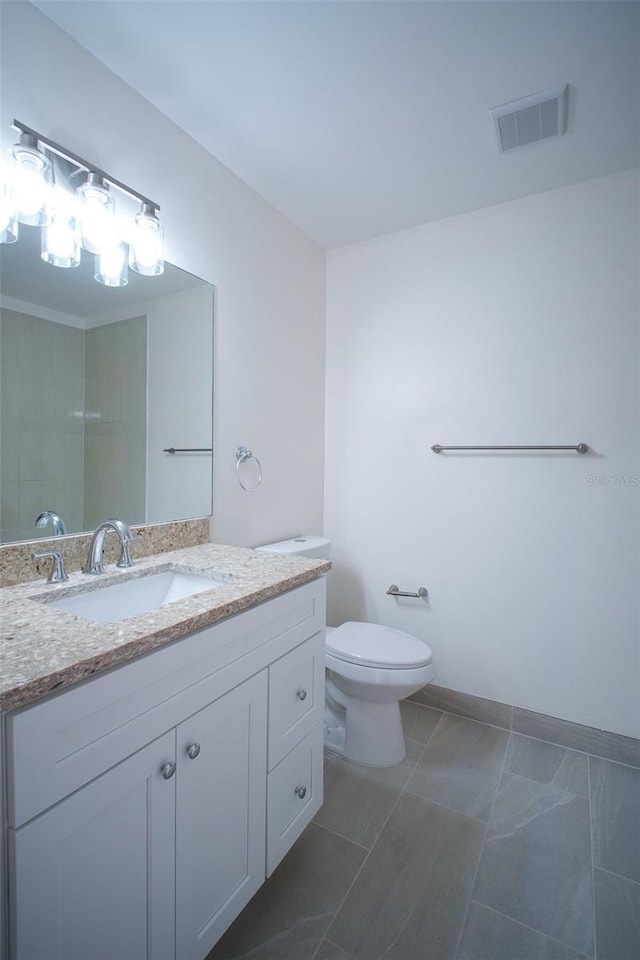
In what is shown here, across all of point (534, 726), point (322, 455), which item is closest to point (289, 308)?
point (322, 455)

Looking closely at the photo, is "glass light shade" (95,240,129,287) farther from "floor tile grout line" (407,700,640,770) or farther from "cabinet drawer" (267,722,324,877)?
"floor tile grout line" (407,700,640,770)

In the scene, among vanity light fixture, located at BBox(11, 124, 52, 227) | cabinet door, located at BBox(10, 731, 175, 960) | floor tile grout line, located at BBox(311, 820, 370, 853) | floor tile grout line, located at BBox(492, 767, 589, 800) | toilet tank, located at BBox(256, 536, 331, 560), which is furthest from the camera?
toilet tank, located at BBox(256, 536, 331, 560)

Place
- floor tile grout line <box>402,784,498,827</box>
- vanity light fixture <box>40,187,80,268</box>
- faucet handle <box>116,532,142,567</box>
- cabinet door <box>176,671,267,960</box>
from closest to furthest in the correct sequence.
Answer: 1. cabinet door <box>176,671,267,960</box>
2. vanity light fixture <box>40,187,80,268</box>
3. faucet handle <box>116,532,142,567</box>
4. floor tile grout line <box>402,784,498,827</box>

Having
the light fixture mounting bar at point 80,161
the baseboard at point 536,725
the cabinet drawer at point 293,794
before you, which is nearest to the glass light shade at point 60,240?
the light fixture mounting bar at point 80,161

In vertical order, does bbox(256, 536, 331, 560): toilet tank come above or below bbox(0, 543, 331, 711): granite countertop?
below

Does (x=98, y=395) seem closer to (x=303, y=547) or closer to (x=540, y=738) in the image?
(x=303, y=547)

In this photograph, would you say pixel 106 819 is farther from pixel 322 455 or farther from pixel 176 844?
pixel 322 455

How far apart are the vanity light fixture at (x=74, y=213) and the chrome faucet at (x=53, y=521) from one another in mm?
686

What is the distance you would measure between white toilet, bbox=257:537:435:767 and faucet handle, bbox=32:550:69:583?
2.84 feet

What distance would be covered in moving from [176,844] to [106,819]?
210mm

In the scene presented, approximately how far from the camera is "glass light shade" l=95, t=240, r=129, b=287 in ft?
4.22

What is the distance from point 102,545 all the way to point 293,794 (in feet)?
2.92

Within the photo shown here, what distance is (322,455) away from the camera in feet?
8.02

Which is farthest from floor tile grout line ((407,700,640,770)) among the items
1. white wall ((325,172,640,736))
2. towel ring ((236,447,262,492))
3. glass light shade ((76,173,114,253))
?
glass light shade ((76,173,114,253))
